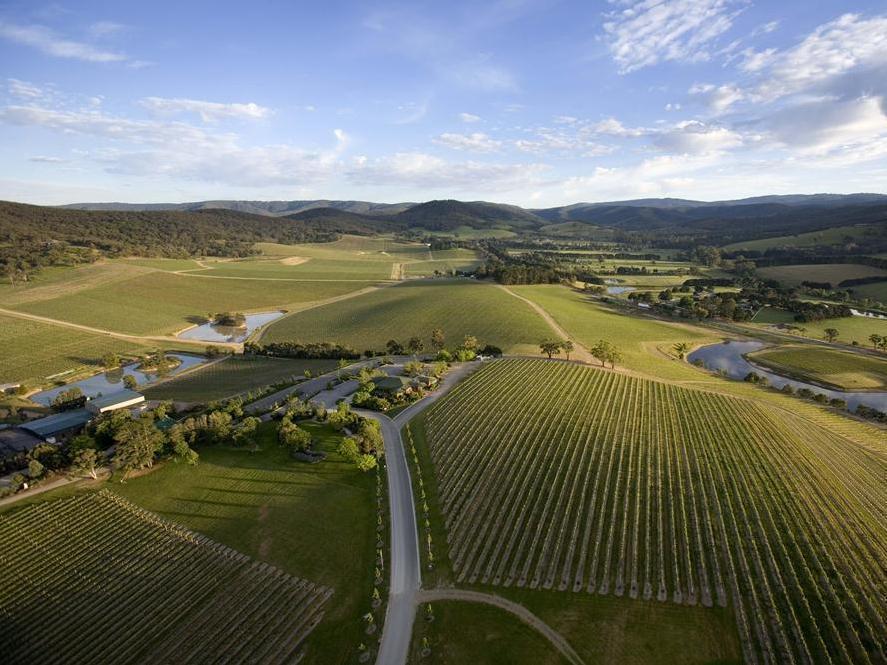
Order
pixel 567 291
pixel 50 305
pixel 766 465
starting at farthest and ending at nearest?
pixel 567 291
pixel 50 305
pixel 766 465

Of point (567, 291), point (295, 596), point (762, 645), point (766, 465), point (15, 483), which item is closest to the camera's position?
point (762, 645)

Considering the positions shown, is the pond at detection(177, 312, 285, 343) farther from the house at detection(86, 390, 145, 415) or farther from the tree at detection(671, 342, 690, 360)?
the tree at detection(671, 342, 690, 360)

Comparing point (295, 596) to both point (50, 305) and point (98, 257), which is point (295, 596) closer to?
point (50, 305)

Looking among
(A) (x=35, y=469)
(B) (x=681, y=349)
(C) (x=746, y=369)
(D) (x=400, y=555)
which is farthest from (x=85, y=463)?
(C) (x=746, y=369)

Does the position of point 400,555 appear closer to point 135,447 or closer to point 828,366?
point 135,447

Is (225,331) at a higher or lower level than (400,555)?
lower

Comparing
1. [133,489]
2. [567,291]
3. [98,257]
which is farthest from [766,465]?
[98,257]

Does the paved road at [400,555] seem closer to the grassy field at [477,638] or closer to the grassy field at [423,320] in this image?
the grassy field at [477,638]

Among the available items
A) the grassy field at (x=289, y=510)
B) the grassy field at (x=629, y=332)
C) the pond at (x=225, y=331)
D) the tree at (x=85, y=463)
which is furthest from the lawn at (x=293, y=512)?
the pond at (x=225, y=331)
